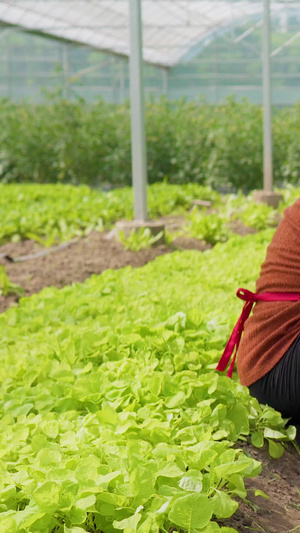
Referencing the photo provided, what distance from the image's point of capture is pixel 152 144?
49.4 feet

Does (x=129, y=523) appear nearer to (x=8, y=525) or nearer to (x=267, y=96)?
(x=8, y=525)

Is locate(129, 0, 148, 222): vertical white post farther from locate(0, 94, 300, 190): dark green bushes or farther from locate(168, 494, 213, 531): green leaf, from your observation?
locate(0, 94, 300, 190): dark green bushes

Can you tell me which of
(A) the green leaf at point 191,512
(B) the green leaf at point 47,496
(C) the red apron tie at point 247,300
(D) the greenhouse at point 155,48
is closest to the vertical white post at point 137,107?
(C) the red apron tie at point 247,300

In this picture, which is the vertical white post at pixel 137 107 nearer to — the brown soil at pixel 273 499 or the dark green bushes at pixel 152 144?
the brown soil at pixel 273 499

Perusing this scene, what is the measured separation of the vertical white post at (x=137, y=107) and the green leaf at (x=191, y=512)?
5467 millimetres

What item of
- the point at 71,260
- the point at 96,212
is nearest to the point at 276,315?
the point at 71,260

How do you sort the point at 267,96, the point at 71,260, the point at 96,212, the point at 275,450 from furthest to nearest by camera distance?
the point at 267,96
the point at 96,212
the point at 71,260
the point at 275,450

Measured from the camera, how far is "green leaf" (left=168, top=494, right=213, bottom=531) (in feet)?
5.81

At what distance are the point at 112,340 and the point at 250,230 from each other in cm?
512

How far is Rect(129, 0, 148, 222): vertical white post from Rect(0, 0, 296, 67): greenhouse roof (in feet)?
34.8

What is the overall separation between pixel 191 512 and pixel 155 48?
20767 mm

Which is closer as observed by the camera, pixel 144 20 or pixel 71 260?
pixel 71 260

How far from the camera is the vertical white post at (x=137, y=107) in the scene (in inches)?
268

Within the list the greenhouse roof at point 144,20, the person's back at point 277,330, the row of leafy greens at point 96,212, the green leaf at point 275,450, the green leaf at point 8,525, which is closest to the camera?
the green leaf at point 8,525
